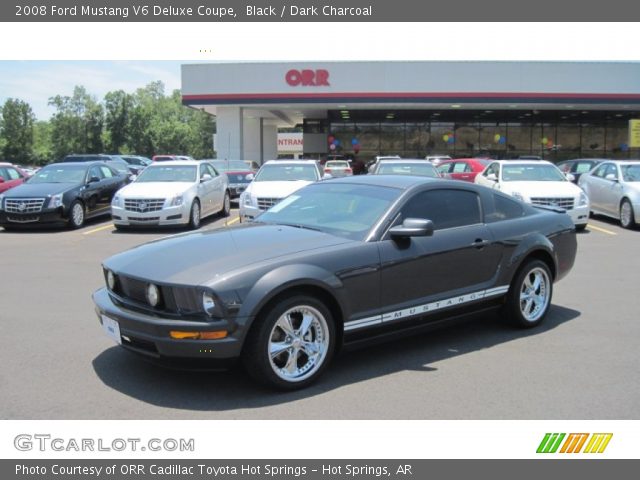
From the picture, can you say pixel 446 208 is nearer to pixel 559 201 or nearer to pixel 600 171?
pixel 559 201

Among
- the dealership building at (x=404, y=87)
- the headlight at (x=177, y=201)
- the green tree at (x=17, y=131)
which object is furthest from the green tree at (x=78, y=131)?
the headlight at (x=177, y=201)

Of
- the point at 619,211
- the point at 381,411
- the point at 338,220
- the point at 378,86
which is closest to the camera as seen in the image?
the point at 381,411

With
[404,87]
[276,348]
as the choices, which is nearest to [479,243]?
[276,348]

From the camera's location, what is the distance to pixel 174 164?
1505cm

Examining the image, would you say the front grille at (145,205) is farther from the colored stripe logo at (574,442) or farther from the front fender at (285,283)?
the colored stripe logo at (574,442)

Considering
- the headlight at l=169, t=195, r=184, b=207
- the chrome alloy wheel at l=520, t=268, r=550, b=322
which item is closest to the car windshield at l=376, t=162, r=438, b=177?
the headlight at l=169, t=195, r=184, b=207

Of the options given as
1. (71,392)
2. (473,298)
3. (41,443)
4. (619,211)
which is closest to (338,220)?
(473,298)

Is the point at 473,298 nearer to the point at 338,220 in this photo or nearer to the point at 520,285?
the point at 520,285

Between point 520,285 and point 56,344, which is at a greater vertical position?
point 520,285

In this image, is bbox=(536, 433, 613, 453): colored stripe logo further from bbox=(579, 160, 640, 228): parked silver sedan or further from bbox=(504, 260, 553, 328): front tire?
bbox=(579, 160, 640, 228): parked silver sedan

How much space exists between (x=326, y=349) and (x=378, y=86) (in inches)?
1117

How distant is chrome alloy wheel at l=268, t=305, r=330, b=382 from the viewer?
170 inches

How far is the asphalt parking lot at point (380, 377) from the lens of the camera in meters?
4.09

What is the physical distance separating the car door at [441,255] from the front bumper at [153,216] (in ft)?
28.7
